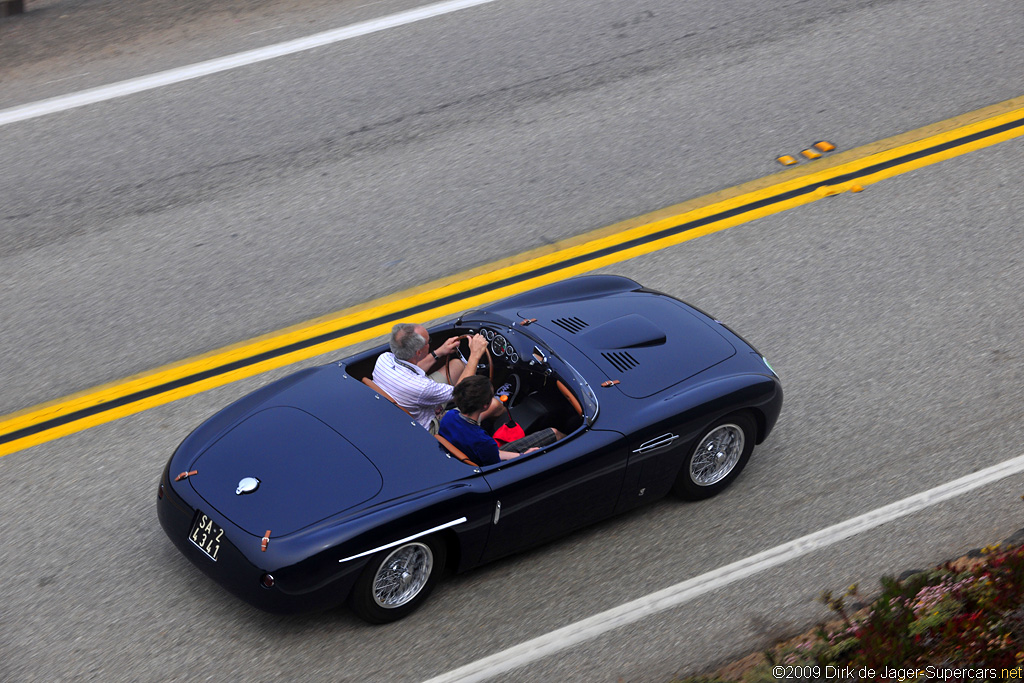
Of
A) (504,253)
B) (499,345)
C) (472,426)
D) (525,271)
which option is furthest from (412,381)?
(504,253)

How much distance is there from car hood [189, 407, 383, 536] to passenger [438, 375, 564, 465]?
0.53m

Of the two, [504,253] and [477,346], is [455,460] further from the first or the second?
[504,253]

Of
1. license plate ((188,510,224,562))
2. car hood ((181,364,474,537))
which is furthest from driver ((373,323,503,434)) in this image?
license plate ((188,510,224,562))

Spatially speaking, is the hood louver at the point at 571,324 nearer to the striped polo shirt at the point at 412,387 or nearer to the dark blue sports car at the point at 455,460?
the dark blue sports car at the point at 455,460

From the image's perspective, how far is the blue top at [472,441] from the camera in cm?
607

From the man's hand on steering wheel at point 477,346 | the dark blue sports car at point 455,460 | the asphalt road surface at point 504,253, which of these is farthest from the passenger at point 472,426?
the man's hand on steering wheel at point 477,346

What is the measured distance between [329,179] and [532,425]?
408 cm

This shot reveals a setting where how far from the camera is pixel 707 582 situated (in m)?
6.25

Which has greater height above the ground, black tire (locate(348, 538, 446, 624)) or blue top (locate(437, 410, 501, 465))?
blue top (locate(437, 410, 501, 465))

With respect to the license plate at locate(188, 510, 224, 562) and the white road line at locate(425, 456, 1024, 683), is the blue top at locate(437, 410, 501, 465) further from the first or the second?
the license plate at locate(188, 510, 224, 562)

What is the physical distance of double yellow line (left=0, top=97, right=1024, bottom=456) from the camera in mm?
7645

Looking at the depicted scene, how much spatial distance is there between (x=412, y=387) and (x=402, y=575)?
3.97 ft

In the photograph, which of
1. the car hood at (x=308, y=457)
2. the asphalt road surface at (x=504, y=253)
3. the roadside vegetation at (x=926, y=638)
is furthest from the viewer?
the asphalt road surface at (x=504, y=253)

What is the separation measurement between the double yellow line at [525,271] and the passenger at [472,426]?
2186 millimetres
